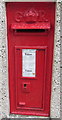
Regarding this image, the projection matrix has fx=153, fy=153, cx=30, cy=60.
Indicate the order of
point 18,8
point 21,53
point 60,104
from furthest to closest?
point 60,104 → point 21,53 → point 18,8

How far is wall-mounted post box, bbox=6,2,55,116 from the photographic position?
6.77ft

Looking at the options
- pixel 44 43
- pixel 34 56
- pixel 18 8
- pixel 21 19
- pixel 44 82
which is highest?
pixel 18 8

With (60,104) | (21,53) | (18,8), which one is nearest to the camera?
(18,8)

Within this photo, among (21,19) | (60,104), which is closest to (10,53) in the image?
(21,19)

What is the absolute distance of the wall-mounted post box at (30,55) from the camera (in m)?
2.06

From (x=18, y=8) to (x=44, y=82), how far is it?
3.78 feet

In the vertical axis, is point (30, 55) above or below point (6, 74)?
above

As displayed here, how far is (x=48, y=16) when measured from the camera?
6.79ft

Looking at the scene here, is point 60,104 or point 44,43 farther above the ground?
point 44,43

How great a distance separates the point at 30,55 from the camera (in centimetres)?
224

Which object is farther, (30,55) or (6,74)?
(6,74)

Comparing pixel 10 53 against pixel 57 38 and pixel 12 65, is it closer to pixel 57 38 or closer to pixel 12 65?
pixel 12 65

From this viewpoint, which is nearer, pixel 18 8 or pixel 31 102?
pixel 18 8

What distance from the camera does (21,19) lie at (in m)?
2.10
